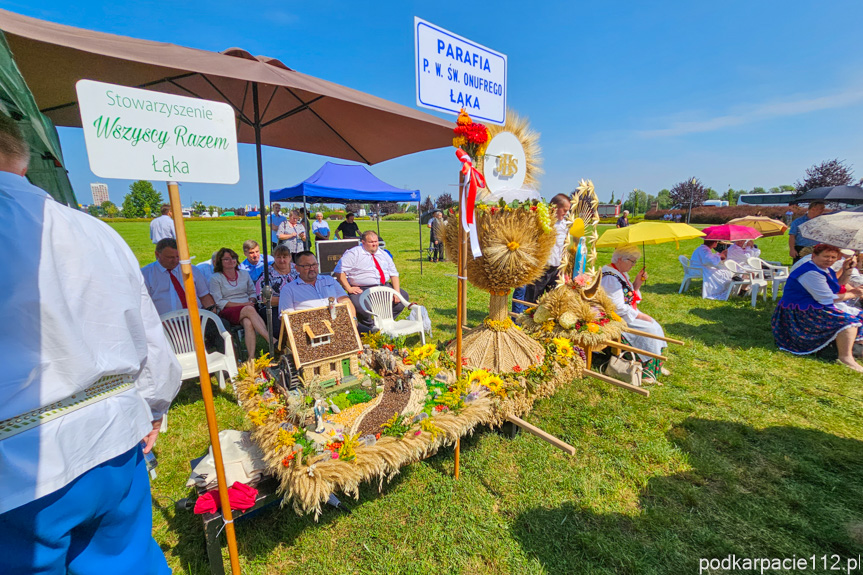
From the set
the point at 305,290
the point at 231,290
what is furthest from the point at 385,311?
the point at 231,290

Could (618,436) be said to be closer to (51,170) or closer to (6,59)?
(6,59)

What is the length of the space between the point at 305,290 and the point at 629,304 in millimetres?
3597

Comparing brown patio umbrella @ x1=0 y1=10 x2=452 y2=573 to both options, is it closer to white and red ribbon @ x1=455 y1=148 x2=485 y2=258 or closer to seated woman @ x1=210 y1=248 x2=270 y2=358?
white and red ribbon @ x1=455 y1=148 x2=485 y2=258

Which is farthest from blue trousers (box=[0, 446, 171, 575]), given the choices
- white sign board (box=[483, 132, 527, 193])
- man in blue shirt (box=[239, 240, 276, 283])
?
man in blue shirt (box=[239, 240, 276, 283])

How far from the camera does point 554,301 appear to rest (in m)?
3.54

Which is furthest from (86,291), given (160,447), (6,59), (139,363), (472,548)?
(160,447)

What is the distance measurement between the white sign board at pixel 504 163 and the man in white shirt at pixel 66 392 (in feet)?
6.60

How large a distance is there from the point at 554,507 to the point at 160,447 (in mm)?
3147

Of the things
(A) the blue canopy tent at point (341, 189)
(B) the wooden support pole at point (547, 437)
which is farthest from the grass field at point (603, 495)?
(A) the blue canopy tent at point (341, 189)

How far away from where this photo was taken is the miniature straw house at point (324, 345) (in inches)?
102

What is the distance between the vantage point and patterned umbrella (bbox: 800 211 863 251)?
3.33m

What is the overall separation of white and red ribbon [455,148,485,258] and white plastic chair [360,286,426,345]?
238 cm

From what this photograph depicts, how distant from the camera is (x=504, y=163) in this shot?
8.08 ft

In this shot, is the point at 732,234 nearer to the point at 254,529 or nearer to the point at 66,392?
the point at 254,529
